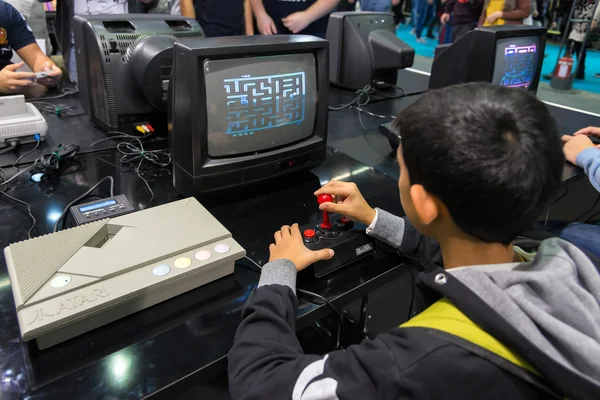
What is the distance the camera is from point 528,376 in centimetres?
52

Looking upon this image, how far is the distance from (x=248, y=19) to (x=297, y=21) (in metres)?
0.43

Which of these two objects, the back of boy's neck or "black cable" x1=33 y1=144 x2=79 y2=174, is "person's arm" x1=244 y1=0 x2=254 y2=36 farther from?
the back of boy's neck

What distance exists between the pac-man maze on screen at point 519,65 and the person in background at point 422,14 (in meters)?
6.52

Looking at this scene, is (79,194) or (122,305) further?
(79,194)

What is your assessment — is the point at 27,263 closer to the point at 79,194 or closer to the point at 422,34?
the point at 79,194

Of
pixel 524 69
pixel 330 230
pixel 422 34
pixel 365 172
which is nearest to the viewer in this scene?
pixel 330 230

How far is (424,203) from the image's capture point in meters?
0.67

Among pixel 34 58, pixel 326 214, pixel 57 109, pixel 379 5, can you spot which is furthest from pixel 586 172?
pixel 379 5

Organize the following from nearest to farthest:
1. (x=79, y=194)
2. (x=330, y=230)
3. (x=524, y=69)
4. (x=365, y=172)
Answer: (x=330, y=230), (x=79, y=194), (x=365, y=172), (x=524, y=69)

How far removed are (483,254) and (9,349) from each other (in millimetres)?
716

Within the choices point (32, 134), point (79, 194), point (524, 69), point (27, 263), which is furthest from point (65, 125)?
point (524, 69)

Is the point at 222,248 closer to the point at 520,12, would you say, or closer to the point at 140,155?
the point at 140,155

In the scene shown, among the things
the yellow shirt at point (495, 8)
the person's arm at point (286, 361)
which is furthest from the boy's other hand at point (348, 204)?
the yellow shirt at point (495, 8)

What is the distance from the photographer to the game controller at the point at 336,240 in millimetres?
895
